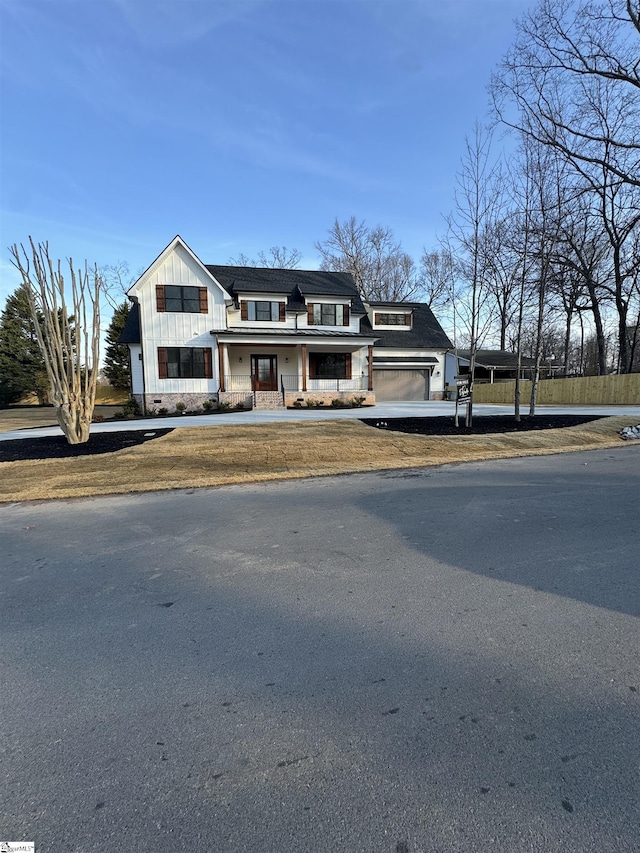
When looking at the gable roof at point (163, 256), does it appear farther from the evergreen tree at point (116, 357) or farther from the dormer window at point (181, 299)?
the evergreen tree at point (116, 357)

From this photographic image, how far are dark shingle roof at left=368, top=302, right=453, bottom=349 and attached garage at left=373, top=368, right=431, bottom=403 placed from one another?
1703 millimetres

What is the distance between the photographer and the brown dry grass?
25.4 feet

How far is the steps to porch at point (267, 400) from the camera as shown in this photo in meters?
22.2

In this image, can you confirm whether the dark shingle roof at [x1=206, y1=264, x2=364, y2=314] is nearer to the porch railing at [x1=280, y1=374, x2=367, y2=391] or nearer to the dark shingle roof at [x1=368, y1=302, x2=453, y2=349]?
the dark shingle roof at [x1=368, y1=302, x2=453, y2=349]

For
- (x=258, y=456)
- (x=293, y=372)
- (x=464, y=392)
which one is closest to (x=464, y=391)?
(x=464, y=392)

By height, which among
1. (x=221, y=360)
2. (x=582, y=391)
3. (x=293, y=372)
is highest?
(x=221, y=360)

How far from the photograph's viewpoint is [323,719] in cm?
205

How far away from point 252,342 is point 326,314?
5.14 meters

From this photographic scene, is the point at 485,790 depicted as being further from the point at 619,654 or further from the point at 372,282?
the point at 372,282

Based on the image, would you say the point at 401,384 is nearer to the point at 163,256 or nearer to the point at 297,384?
the point at 297,384

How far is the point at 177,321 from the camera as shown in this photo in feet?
73.5

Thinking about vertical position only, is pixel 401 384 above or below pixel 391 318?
below

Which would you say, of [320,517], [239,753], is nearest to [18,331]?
[320,517]

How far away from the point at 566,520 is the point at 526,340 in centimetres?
1699
